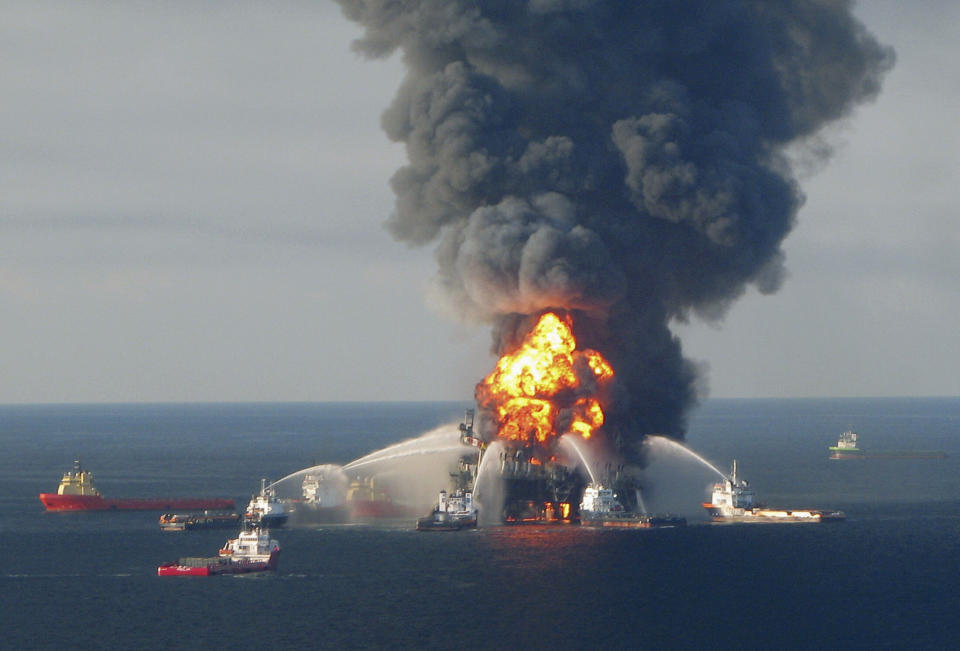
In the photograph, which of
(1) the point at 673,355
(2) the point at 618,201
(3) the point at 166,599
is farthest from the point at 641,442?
(3) the point at 166,599

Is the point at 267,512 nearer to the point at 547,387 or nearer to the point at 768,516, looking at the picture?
the point at 547,387

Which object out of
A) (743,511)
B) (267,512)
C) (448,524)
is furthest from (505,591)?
(743,511)

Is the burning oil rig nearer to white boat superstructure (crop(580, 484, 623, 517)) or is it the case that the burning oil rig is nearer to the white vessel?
white boat superstructure (crop(580, 484, 623, 517))

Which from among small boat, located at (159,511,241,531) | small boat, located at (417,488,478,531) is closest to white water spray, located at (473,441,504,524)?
small boat, located at (417,488,478,531)

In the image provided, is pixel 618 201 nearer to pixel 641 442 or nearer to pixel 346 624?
pixel 641 442

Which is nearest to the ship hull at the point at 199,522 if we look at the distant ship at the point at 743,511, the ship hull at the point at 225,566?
the ship hull at the point at 225,566

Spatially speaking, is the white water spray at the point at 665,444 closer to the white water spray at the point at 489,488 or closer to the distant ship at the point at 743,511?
the distant ship at the point at 743,511
